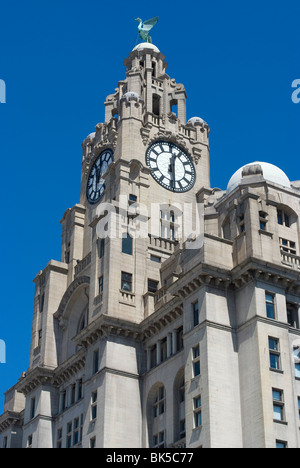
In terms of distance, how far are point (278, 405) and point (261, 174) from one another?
23.6m

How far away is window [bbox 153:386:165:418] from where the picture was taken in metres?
67.9

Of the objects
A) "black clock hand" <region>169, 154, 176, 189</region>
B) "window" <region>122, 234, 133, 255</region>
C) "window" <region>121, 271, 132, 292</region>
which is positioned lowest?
"window" <region>121, 271, 132, 292</region>

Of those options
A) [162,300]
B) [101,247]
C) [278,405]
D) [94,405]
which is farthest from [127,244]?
[278,405]

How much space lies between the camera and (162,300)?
7256 cm

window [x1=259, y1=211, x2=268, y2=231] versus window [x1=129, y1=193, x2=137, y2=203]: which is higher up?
window [x1=129, y1=193, x2=137, y2=203]

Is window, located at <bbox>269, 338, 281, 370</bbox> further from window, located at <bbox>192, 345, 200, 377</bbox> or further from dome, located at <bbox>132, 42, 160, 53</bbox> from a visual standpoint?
dome, located at <bbox>132, 42, 160, 53</bbox>

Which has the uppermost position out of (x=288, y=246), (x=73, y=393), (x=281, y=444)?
(x=288, y=246)

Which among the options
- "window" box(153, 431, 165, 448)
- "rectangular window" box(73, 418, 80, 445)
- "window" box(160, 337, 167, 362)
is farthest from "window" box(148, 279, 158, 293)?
"window" box(153, 431, 165, 448)

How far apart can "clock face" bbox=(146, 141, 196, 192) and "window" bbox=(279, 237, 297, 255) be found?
1693 centimetres

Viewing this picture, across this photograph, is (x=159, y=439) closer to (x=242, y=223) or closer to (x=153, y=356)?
(x=153, y=356)

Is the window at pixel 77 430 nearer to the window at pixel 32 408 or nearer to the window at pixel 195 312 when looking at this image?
the window at pixel 32 408

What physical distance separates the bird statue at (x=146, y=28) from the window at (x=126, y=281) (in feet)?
136

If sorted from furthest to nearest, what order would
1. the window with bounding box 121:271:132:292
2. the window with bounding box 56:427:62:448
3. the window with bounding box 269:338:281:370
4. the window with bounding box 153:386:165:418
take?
the window with bounding box 56:427:62:448
the window with bounding box 121:271:132:292
the window with bounding box 153:386:165:418
the window with bounding box 269:338:281:370
